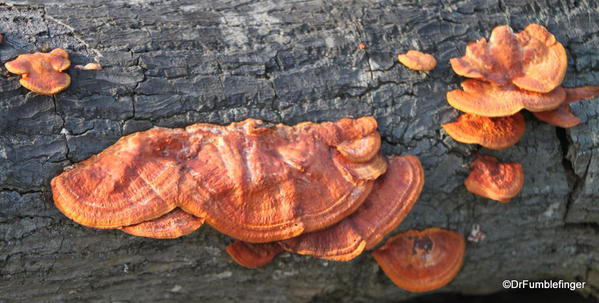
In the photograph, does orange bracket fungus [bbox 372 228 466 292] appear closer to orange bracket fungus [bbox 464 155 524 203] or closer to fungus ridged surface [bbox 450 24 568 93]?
orange bracket fungus [bbox 464 155 524 203]

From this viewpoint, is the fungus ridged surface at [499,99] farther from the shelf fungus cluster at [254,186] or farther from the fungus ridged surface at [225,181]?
the fungus ridged surface at [225,181]

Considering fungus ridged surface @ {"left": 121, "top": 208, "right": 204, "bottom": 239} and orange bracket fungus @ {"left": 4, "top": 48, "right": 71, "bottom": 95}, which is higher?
orange bracket fungus @ {"left": 4, "top": 48, "right": 71, "bottom": 95}

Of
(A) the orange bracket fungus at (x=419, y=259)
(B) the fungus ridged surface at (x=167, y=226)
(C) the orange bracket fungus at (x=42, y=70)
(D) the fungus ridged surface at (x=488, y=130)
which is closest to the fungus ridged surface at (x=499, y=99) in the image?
(D) the fungus ridged surface at (x=488, y=130)

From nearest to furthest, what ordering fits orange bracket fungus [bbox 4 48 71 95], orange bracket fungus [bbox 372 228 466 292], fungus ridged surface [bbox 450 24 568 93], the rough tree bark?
1. orange bracket fungus [bbox 4 48 71 95]
2. the rough tree bark
3. fungus ridged surface [bbox 450 24 568 93]
4. orange bracket fungus [bbox 372 228 466 292]

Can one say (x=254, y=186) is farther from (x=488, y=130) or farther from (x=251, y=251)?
(x=488, y=130)

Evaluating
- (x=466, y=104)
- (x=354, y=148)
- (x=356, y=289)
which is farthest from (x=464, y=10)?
(x=356, y=289)

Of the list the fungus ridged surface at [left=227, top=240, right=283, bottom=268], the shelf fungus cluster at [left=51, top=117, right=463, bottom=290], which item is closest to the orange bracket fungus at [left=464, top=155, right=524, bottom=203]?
the shelf fungus cluster at [left=51, top=117, right=463, bottom=290]

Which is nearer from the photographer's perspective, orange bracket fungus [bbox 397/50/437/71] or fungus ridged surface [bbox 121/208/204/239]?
fungus ridged surface [bbox 121/208/204/239]
